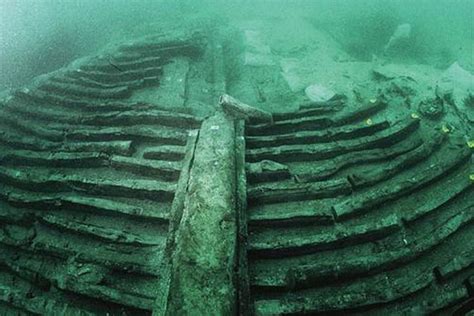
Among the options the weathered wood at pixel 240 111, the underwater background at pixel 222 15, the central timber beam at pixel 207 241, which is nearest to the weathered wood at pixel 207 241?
the central timber beam at pixel 207 241

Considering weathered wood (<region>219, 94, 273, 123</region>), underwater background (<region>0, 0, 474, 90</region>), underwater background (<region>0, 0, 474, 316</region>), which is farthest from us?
underwater background (<region>0, 0, 474, 90</region>)

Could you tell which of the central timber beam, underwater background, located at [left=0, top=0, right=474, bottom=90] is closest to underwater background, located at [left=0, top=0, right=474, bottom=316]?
the central timber beam

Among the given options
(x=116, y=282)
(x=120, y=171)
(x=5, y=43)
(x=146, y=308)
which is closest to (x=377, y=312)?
(x=146, y=308)

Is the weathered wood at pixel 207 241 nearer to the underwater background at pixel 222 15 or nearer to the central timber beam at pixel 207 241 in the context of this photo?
the central timber beam at pixel 207 241

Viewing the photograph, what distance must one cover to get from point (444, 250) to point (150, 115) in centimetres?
457

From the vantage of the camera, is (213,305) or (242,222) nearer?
(213,305)

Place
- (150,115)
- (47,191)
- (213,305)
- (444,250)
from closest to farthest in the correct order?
(213,305) → (444,250) → (47,191) → (150,115)

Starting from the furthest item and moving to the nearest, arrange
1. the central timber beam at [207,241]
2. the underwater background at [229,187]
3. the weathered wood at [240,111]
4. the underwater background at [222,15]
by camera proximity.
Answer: the underwater background at [222,15], the weathered wood at [240,111], the underwater background at [229,187], the central timber beam at [207,241]

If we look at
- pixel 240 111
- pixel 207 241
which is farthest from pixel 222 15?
pixel 207 241

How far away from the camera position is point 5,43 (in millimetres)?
9016

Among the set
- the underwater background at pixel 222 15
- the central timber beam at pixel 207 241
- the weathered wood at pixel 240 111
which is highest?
the underwater background at pixel 222 15

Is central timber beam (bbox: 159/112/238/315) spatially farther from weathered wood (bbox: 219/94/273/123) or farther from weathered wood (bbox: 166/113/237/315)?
weathered wood (bbox: 219/94/273/123)

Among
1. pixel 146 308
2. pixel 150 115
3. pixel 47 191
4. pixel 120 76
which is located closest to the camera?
pixel 146 308

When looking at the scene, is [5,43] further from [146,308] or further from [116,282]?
[146,308]
